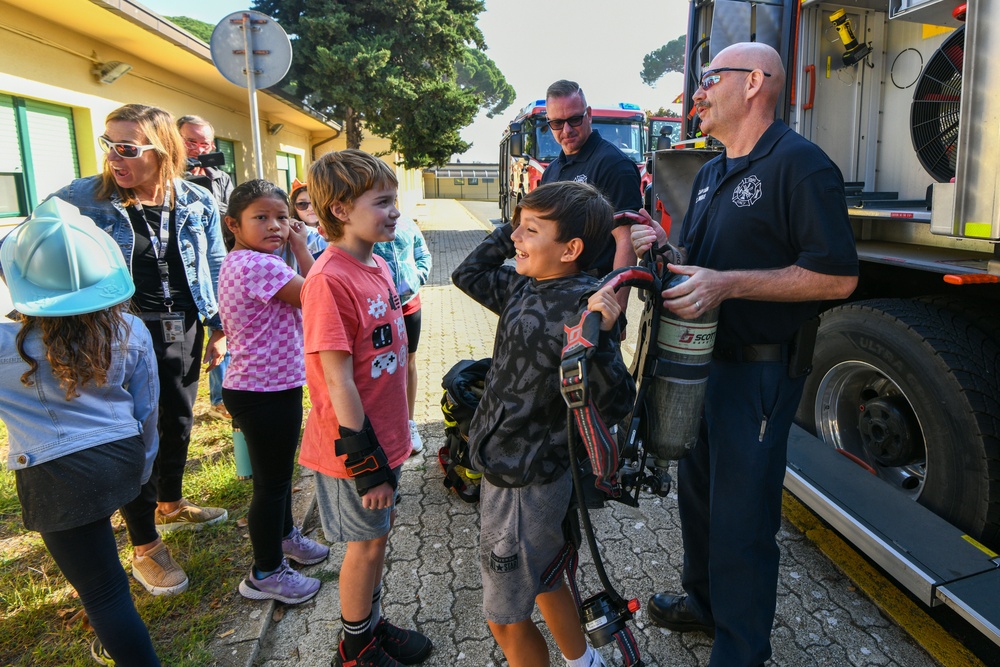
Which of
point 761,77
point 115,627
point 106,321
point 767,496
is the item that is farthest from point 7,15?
point 767,496

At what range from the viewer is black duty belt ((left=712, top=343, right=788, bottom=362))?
2006mm

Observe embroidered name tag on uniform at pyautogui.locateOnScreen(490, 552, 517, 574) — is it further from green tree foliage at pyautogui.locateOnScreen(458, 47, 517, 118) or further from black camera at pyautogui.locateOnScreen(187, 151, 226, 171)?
green tree foliage at pyautogui.locateOnScreen(458, 47, 517, 118)

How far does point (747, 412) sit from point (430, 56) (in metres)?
18.7

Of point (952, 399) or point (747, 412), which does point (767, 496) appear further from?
point (952, 399)

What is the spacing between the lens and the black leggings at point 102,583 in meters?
1.85

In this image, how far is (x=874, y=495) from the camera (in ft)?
8.63

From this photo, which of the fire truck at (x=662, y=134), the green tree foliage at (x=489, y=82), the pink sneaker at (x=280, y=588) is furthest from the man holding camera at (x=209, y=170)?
the green tree foliage at (x=489, y=82)

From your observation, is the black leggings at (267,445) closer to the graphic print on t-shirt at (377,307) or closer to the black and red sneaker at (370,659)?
the black and red sneaker at (370,659)

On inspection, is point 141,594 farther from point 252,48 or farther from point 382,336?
point 252,48

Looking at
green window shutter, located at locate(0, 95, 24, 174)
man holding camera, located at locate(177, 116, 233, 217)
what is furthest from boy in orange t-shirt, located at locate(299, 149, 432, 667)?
green window shutter, located at locate(0, 95, 24, 174)

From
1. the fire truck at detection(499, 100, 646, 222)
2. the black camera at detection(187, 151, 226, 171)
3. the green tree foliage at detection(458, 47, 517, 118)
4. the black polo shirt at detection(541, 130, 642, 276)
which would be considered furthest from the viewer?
the green tree foliage at detection(458, 47, 517, 118)

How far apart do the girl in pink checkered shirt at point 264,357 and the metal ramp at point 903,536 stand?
7.25 feet

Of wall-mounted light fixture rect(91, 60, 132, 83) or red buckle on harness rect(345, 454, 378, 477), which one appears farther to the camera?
wall-mounted light fixture rect(91, 60, 132, 83)

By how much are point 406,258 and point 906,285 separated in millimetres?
2720
